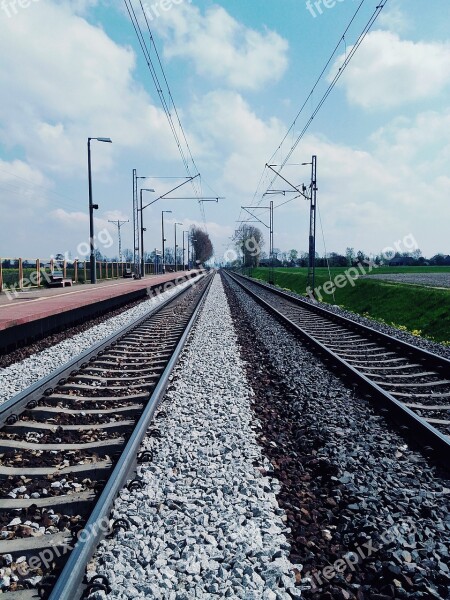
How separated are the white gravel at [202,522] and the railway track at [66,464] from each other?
16 centimetres

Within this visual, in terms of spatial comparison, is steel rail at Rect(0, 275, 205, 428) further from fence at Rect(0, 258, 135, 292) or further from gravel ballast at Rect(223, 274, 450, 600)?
fence at Rect(0, 258, 135, 292)

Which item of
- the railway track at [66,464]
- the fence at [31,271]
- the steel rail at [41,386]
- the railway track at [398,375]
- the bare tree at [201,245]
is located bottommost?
the railway track at [398,375]

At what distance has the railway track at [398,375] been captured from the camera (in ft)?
16.3

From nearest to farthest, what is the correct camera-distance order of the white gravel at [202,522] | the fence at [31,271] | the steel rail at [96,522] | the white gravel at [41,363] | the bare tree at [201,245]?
→ the steel rail at [96,522], the white gravel at [202,522], the white gravel at [41,363], the fence at [31,271], the bare tree at [201,245]

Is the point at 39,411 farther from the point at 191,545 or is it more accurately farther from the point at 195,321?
the point at 195,321

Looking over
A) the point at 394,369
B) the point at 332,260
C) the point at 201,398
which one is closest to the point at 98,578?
the point at 201,398

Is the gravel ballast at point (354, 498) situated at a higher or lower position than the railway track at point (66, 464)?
lower

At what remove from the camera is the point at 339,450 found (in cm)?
438

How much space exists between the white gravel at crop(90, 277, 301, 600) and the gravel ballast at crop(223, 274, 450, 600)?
6.6 inches

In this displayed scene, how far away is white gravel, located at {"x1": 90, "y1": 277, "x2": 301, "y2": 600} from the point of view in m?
2.51

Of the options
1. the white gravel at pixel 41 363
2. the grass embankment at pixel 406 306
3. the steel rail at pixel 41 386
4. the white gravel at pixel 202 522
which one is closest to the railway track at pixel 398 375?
the white gravel at pixel 202 522

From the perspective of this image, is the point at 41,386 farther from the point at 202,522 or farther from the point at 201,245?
the point at 201,245

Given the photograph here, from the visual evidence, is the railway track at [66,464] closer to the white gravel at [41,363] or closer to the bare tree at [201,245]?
the white gravel at [41,363]

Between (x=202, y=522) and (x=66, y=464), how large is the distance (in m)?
1.46
